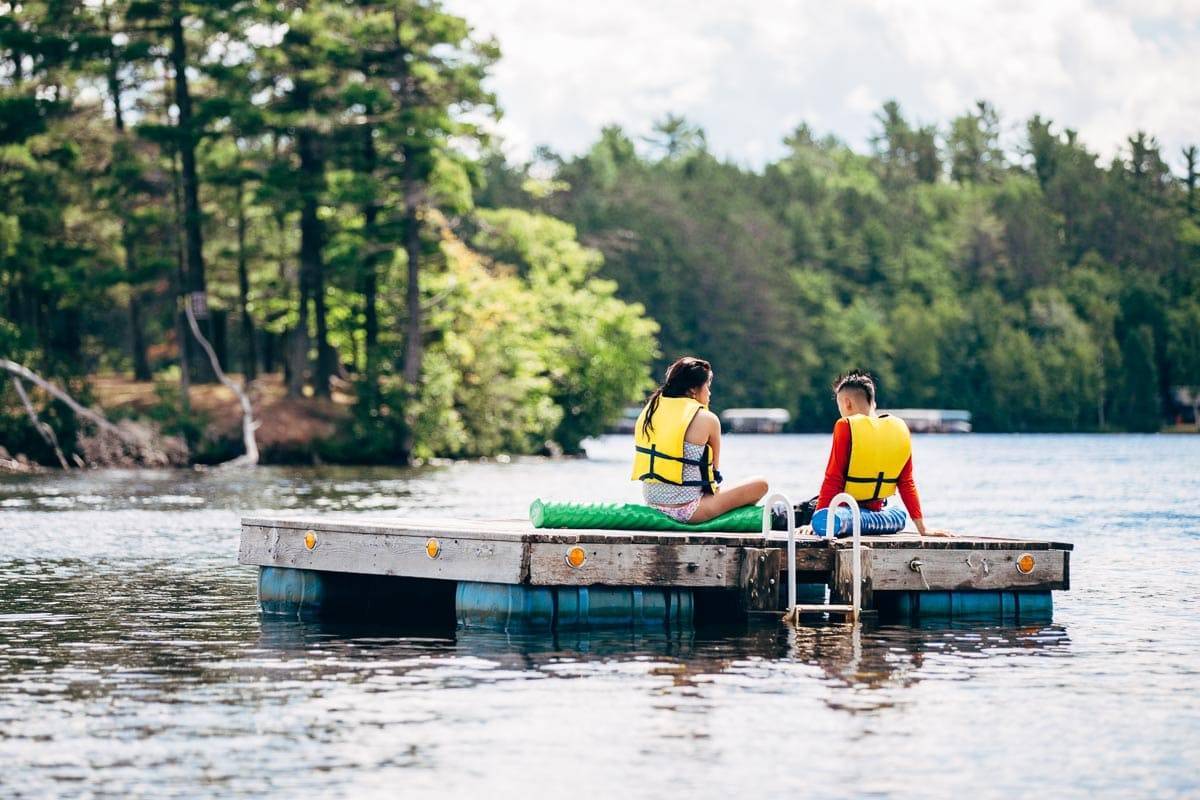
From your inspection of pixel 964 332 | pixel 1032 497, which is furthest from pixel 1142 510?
pixel 964 332

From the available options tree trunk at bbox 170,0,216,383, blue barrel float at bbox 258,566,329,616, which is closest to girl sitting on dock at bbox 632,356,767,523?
blue barrel float at bbox 258,566,329,616

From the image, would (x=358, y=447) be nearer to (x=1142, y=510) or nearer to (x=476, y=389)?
(x=476, y=389)

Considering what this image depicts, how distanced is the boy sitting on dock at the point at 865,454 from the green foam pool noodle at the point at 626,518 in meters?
0.75

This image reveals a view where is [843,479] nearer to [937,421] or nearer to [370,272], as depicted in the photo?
[370,272]

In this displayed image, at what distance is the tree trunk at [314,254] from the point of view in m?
62.8

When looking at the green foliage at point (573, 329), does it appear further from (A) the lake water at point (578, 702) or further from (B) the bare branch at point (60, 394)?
(A) the lake water at point (578, 702)

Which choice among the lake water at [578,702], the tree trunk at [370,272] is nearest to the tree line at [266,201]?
the tree trunk at [370,272]

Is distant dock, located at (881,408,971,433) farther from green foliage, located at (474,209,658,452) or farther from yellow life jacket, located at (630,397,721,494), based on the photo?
yellow life jacket, located at (630,397,721,494)

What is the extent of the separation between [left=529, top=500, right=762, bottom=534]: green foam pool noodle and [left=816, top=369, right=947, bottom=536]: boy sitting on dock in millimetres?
752

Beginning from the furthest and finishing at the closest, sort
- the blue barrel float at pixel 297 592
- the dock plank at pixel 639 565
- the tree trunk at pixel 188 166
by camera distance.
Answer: the tree trunk at pixel 188 166 < the blue barrel float at pixel 297 592 < the dock plank at pixel 639 565

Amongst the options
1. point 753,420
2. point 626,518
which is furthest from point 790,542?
point 753,420

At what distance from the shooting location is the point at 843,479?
18.3 meters

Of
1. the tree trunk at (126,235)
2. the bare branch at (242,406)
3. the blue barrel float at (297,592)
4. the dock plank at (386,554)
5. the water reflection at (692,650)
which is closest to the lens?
the water reflection at (692,650)

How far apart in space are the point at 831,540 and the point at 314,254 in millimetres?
47481
